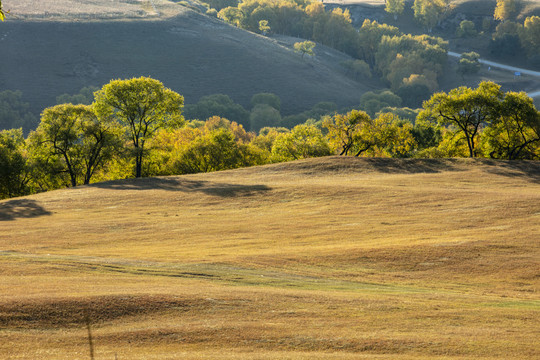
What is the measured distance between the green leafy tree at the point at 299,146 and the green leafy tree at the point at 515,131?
88.6 ft

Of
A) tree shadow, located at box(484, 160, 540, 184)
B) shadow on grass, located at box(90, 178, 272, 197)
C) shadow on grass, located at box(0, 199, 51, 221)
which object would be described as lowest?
shadow on grass, located at box(0, 199, 51, 221)

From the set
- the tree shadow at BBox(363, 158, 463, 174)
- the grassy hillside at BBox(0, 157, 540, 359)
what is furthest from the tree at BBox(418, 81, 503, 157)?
the grassy hillside at BBox(0, 157, 540, 359)

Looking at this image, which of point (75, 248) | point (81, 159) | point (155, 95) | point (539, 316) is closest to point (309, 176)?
point (155, 95)

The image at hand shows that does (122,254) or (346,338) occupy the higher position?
(346,338)

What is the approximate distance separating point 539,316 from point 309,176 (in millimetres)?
51981

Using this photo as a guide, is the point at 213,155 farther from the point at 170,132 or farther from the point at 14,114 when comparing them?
the point at 14,114

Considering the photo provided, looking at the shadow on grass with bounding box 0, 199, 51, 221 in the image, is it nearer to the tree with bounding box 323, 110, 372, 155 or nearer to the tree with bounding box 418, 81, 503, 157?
the tree with bounding box 323, 110, 372, 155

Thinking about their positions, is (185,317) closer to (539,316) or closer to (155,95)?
(539,316)

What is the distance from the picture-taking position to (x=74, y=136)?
245 feet

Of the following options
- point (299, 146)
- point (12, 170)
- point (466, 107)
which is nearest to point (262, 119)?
point (299, 146)

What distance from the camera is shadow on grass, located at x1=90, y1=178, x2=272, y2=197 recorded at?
62275 millimetres

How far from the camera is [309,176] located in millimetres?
72000

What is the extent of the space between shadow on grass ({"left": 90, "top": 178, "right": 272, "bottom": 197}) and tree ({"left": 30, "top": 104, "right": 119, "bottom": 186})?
7.51 meters

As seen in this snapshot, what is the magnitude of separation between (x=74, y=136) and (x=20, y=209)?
65.7ft
